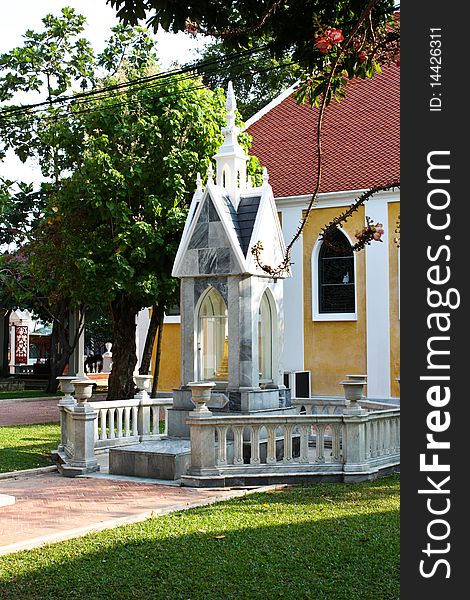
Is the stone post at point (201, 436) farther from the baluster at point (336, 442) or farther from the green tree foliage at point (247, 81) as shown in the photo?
the green tree foliage at point (247, 81)

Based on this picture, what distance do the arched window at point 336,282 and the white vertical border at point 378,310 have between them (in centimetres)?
75

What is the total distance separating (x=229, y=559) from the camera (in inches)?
329

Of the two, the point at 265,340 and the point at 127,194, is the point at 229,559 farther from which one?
the point at 127,194

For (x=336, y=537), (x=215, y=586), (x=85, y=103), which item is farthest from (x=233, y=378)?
(x=85, y=103)

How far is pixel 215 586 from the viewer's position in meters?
7.52

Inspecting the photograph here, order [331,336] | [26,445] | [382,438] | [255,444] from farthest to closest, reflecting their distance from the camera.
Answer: [331,336] < [26,445] < [382,438] < [255,444]

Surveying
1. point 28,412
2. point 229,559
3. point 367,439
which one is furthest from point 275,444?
point 28,412

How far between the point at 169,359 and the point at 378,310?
800 cm

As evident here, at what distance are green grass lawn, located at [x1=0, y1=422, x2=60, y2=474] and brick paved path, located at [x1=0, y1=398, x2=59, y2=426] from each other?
1382 mm

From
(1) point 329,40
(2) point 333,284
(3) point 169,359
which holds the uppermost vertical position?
(2) point 333,284

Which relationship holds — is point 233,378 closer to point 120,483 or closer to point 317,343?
point 120,483

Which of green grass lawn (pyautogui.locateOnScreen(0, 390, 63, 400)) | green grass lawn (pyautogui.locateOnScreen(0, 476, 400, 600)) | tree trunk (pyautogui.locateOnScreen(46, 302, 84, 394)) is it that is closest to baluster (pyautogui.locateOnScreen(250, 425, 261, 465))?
green grass lawn (pyautogui.locateOnScreen(0, 476, 400, 600))

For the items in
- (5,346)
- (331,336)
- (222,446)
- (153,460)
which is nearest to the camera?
(222,446)

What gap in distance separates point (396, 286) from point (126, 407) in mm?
10140
